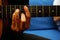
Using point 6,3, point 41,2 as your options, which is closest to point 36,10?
point 41,2

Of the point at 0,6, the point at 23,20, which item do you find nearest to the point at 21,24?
the point at 23,20

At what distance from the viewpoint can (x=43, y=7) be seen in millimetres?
854

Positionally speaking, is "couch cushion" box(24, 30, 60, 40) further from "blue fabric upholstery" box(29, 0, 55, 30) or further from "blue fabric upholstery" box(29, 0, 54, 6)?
"blue fabric upholstery" box(29, 0, 54, 6)

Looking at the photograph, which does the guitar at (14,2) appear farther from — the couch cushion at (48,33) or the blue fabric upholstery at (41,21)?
the couch cushion at (48,33)

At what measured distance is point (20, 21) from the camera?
0.86 m

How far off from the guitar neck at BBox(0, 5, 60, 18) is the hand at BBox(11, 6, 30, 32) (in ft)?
0.07

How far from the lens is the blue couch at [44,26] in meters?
0.86

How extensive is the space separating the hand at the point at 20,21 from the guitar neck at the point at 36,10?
22 millimetres

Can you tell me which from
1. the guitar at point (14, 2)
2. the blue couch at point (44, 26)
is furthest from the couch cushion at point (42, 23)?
the guitar at point (14, 2)

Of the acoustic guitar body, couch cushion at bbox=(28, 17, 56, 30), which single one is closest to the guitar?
the acoustic guitar body

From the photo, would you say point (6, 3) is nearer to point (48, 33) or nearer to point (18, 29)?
point (18, 29)

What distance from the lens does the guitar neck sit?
840 mm

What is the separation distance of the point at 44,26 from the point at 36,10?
4.2 inches

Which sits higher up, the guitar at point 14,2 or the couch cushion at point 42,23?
the guitar at point 14,2
